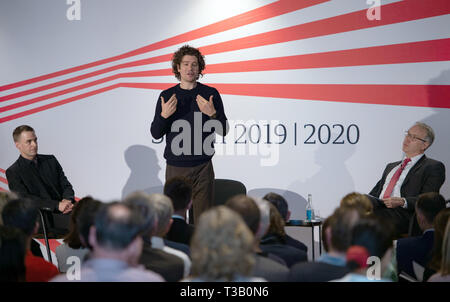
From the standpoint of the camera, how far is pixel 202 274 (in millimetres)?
1771

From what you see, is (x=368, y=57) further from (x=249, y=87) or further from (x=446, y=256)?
(x=446, y=256)

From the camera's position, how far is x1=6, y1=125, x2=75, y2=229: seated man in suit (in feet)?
13.7

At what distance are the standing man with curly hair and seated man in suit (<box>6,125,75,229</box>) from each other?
36.3 inches

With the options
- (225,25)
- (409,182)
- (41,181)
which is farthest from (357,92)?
(41,181)

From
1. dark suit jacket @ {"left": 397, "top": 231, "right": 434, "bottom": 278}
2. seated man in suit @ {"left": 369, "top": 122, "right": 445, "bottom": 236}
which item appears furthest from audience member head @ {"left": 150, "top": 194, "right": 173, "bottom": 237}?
seated man in suit @ {"left": 369, "top": 122, "right": 445, "bottom": 236}

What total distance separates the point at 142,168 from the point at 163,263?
10.1 ft

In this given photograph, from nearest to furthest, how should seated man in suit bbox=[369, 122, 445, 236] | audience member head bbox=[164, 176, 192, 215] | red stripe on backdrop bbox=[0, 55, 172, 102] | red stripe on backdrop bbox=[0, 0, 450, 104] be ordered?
1. audience member head bbox=[164, 176, 192, 215]
2. seated man in suit bbox=[369, 122, 445, 236]
3. red stripe on backdrop bbox=[0, 0, 450, 104]
4. red stripe on backdrop bbox=[0, 55, 172, 102]

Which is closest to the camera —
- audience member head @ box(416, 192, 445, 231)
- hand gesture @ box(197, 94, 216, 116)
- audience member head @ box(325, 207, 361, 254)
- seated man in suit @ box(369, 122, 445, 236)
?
audience member head @ box(325, 207, 361, 254)

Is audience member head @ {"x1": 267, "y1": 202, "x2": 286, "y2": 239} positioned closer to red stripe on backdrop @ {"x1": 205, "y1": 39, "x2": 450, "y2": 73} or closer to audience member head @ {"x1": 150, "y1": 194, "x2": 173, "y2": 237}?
audience member head @ {"x1": 150, "y1": 194, "x2": 173, "y2": 237}

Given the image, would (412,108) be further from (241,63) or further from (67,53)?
(67,53)

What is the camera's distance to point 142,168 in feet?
17.2

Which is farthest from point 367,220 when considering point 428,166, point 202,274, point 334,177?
point 334,177
